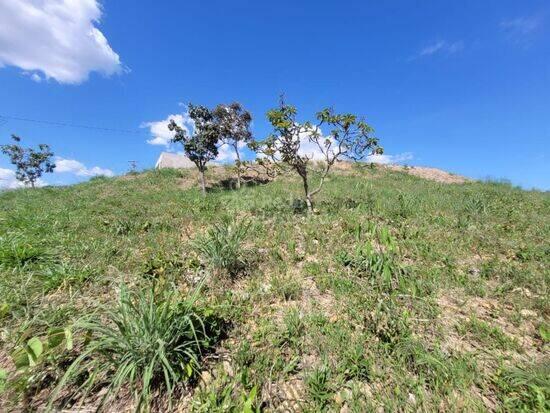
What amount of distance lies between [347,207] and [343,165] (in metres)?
16.2

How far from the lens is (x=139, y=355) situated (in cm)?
249

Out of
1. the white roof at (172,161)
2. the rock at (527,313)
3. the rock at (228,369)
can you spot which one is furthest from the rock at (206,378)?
the white roof at (172,161)

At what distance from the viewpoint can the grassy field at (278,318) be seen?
8.14 feet

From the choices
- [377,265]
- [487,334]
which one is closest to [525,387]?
[487,334]

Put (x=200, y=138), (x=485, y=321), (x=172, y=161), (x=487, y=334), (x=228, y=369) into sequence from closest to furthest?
(x=228, y=369), (x=487, y=334), (x=485, y=321), (x=200, y=138), (x=172, y=161)

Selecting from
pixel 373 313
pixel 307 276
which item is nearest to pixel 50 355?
pixel 307 276

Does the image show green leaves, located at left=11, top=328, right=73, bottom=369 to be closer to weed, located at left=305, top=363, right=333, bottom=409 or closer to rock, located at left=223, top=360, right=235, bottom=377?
rock, located at left=223, top=360, right=235, bottom=377

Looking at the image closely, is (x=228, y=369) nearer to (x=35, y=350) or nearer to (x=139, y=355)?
(x=139, y=355)

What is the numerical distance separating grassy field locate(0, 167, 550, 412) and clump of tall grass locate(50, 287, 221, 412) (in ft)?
0.05

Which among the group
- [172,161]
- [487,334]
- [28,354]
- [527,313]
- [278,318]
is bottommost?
[28,354]

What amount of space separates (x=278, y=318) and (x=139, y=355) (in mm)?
1582

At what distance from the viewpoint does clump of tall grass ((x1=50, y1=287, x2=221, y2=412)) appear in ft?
7.82

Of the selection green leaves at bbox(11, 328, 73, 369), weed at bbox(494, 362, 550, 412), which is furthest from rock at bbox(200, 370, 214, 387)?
weed at bbox(494, 362, 550, 412)

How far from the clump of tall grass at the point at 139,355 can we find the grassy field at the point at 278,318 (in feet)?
0.05
